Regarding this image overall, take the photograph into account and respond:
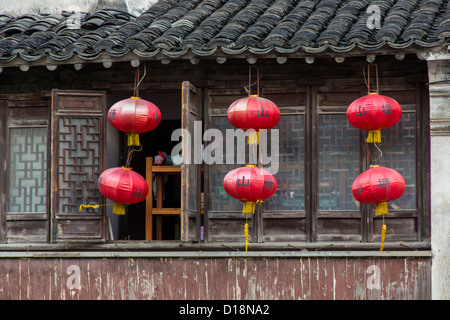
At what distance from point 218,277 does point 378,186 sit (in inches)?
101

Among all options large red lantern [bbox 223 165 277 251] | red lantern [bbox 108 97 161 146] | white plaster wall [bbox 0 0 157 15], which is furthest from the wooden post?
white plaster wall [bbox 0 0 157 15]

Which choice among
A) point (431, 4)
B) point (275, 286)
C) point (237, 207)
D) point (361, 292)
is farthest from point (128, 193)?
point (431, 4)

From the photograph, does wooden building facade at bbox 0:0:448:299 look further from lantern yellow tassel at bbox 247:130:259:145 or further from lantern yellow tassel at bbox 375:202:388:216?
lantern yellow tassel at bbox 247:130:259:145

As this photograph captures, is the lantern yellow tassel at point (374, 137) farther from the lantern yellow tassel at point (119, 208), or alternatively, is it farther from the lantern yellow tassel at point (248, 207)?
the lantern yellow tassel at point (119, 208)

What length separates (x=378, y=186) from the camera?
975 centimetres

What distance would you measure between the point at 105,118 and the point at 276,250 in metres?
3.03

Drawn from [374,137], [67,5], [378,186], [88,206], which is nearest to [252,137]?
[374,137]

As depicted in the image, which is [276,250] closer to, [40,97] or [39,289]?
[39,289]

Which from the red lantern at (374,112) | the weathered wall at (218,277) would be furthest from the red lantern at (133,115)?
the red lantern at (374,112)

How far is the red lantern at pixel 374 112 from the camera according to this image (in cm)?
989

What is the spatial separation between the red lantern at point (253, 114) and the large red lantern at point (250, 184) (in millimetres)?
467

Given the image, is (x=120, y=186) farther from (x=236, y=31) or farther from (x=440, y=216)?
(x=440, y=216)

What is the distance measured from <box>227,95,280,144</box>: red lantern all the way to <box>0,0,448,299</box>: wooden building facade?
595 millimetres

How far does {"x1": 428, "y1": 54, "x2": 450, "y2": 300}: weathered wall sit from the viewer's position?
10.1 m
